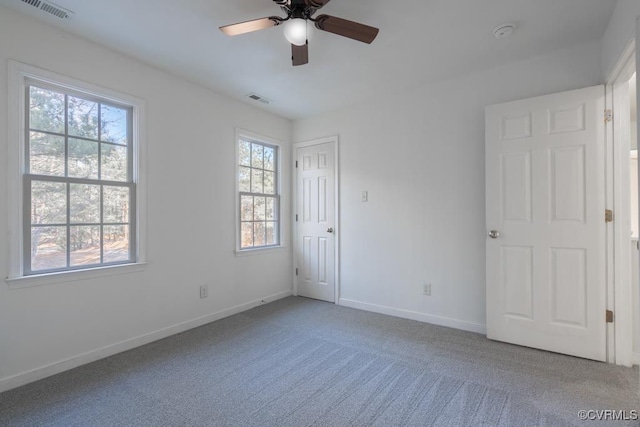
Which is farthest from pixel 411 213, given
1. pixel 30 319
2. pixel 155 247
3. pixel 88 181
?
pixel 30 319

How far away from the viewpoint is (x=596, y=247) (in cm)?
238

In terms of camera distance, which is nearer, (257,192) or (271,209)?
(257,192)

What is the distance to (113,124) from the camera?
2682 millimetres

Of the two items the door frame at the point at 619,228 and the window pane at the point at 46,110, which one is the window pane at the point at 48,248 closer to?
the window pane at the point at 46,110

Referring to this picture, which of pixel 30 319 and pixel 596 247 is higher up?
pixel 596 247

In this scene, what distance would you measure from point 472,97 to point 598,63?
92 centimetres

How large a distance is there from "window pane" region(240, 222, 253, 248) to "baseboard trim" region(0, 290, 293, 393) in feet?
2.35

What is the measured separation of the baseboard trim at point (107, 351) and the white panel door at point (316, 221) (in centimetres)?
92

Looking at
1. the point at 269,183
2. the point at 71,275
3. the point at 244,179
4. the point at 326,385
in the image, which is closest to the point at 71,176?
the point at 71,275

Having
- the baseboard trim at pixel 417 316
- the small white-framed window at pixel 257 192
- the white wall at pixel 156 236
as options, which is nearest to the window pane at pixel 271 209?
the small white-framed window at pixel 257 192

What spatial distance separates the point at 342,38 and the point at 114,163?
2160 mm

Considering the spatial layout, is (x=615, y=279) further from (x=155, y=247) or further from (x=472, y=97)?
(x=155, y=247)

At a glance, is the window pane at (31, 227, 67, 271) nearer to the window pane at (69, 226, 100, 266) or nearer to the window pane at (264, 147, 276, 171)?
the window pane at (69, 226, 100, 266)

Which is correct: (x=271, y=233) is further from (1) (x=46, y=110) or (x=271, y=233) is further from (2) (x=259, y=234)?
(1) (x=46, y=110)
